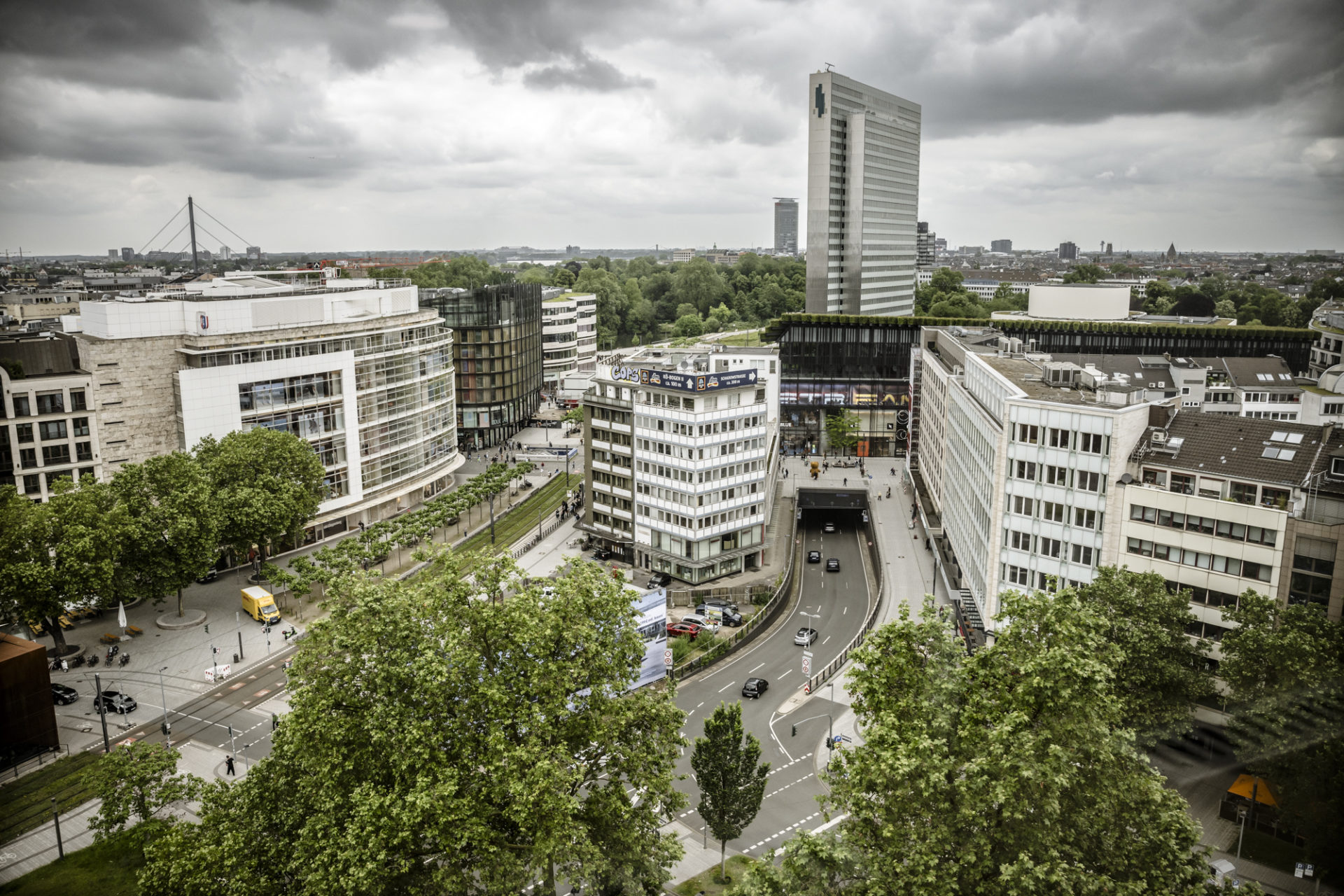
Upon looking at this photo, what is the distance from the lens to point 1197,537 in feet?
144

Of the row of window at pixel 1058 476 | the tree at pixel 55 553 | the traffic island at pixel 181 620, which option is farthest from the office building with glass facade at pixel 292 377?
the row of window at pixel 1058 476

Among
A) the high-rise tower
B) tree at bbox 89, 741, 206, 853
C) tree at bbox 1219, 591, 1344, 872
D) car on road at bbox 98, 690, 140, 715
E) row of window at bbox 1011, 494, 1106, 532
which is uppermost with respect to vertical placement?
the high-rise tower

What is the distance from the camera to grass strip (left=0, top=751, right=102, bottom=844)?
3844 cm

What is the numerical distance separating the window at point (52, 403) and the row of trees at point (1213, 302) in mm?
77109

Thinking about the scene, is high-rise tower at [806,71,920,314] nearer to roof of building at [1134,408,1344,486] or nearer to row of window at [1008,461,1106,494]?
row of window at [1008,461,1106,494]

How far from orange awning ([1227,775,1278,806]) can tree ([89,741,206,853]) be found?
4184 cm

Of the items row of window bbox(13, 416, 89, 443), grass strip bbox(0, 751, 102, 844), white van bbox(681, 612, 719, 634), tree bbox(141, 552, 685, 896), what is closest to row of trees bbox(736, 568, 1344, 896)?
tree bbox(141, 552, 685, 896)

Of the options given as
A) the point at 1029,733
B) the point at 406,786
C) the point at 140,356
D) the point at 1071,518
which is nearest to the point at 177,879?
the point at 406,786

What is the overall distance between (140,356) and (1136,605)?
226ft

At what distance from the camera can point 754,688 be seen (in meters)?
54.2

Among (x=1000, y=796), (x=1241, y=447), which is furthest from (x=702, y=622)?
(x=1000, y=796)

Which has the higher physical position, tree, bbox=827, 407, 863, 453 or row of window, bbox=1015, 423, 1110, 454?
row of window, bbox=1015, 423, 1110, 454

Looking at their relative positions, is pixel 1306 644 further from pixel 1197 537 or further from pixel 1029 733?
pixel 1029 733

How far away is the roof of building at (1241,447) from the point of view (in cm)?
4197
